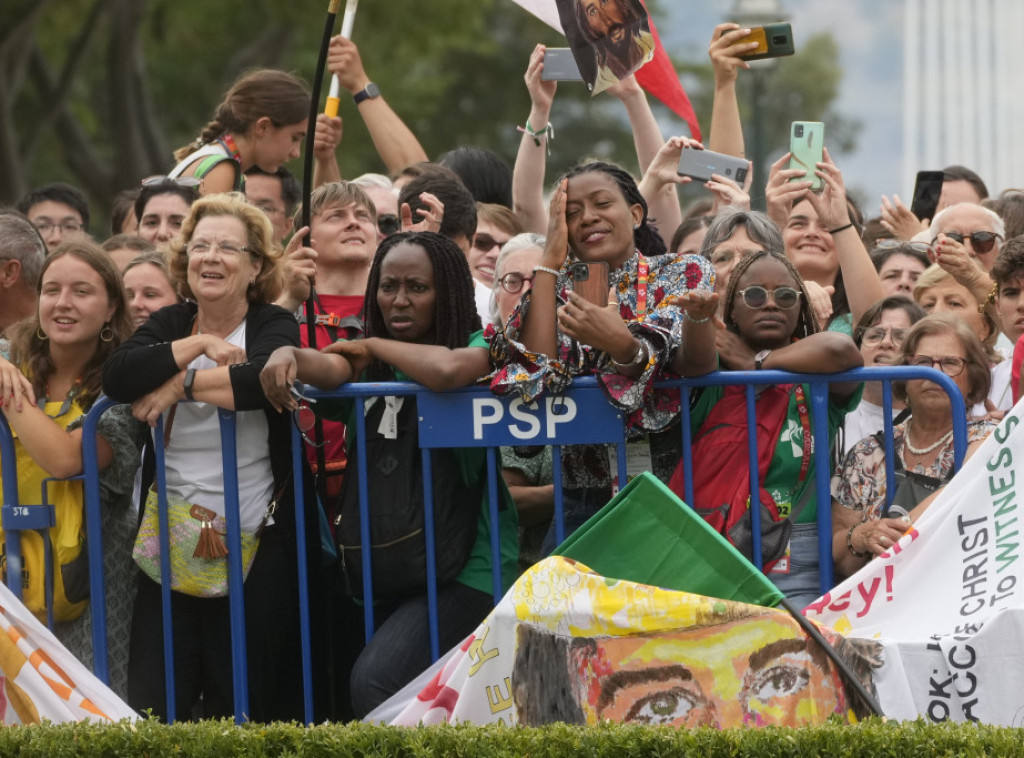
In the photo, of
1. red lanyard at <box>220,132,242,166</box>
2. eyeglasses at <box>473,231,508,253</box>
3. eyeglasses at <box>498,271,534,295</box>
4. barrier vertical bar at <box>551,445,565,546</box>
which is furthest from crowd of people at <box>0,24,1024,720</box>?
red lanyard at <box>220,132,242,166</box>

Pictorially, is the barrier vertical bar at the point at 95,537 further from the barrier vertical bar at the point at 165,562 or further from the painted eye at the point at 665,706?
the painted eye at the point at 665,706

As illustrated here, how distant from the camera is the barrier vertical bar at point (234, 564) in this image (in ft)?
19.0

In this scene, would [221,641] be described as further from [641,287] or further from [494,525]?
[641,287]

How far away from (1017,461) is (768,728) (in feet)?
4.35

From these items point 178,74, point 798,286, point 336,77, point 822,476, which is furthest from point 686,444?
point 178,74

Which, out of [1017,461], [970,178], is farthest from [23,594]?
[970,178]

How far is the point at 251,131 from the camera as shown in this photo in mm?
8125

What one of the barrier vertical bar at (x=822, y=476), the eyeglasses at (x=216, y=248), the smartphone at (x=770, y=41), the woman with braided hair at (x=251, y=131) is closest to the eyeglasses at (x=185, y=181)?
the woman with braided hair at (x=251, y=131)

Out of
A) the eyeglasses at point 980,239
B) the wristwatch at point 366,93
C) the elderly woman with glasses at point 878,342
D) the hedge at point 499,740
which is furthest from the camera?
the wristwatch at point 366,93

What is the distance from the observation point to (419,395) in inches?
228

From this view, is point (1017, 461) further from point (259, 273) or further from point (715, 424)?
point (259, 273)

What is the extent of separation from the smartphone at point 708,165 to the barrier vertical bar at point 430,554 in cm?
234

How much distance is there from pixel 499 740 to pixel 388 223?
351 cm

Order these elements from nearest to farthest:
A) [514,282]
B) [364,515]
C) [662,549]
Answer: [662,549], [364,515], [514,282]
